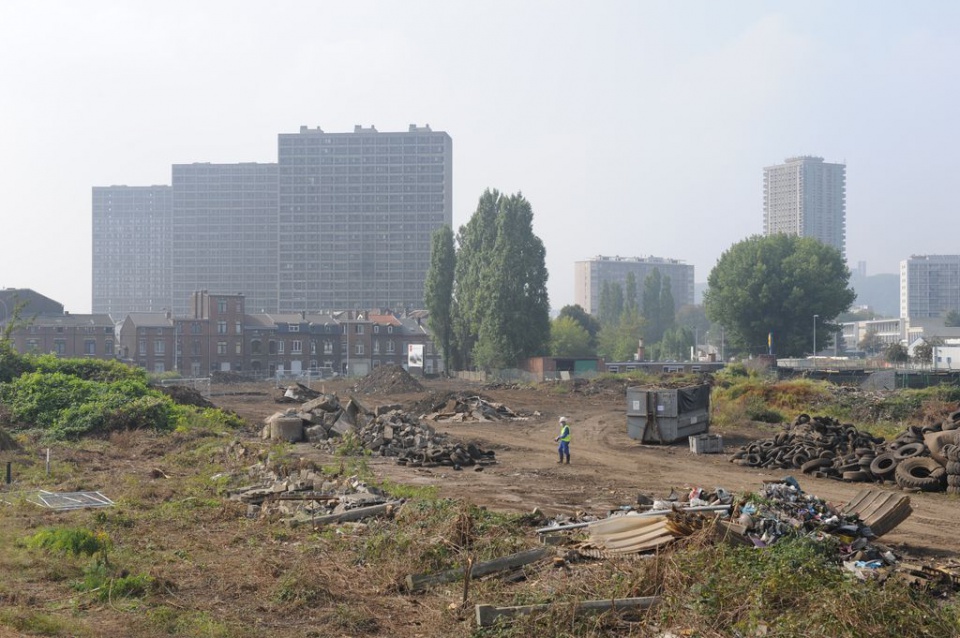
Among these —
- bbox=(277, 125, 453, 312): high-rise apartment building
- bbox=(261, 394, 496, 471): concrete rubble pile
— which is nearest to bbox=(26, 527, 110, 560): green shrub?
bbox=(261, 394, 496, 471): concrete rubble pile

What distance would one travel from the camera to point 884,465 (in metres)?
21.3

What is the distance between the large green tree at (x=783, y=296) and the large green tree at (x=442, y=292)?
945 inches

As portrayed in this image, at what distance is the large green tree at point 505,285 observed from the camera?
75.0m

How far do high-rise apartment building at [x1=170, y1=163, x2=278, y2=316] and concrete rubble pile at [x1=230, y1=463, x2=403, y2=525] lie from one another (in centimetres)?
17756

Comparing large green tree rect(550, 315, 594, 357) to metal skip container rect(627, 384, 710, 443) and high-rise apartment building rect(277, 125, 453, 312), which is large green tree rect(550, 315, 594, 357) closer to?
high-rise apartment building rect(277, 125, 453, 312)

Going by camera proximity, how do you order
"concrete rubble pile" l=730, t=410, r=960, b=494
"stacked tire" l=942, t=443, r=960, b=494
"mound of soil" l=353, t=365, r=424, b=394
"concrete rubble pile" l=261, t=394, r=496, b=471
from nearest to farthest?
"stacked tire" l=942, t=443, r=960, b=494, "concrete rubble pile" l=730, t=410, r=960, b=494, "concrete rubble pile" l=261, t=394, r=496, b=471, "mound of soil" l=353, t=365, r=424, b=394

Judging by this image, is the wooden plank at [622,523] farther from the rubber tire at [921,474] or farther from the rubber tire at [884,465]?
the rubber tire at [884,465]

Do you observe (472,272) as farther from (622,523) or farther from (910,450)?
(622,523)

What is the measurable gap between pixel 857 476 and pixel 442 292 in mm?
65318

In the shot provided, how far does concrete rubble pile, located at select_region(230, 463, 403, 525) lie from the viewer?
49.5 feet

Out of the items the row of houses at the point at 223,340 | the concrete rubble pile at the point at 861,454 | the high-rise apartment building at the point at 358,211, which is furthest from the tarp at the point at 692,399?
the high-rise apartment building at the point at 358,211

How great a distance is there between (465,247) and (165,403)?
5088cm

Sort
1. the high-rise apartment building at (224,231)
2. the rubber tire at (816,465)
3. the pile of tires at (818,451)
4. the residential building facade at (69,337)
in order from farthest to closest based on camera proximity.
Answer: the high-rise apartment building at (224,231)
the residential building facade at (69,337)
the rubber tire at (816,465)
the pile of tires at (818,451)

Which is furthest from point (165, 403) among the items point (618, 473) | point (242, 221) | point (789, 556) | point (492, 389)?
point (242, 221)
